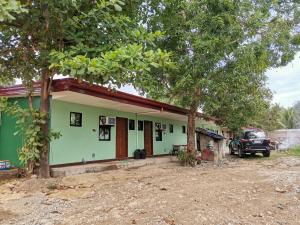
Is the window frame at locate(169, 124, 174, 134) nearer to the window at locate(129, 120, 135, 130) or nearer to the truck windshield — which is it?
the truck windshield

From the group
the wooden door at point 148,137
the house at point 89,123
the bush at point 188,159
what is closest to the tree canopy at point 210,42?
the bush at point 188,159

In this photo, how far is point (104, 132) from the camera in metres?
14.1

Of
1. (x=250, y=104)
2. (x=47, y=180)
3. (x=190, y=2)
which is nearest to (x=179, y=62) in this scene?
(x=190, y=2)

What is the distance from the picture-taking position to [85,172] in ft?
36.1

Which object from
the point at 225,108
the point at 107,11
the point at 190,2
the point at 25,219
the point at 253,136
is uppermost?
the point at 190,2

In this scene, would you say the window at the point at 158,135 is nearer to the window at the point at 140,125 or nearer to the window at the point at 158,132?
the window at the point at 158,132

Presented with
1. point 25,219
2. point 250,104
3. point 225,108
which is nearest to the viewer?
point 25,219

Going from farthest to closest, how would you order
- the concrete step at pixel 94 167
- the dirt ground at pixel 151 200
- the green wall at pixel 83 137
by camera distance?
the green wall at pixel 83 137
the concrete step at pixel 94 167
the dirt ground at pixel 151 200

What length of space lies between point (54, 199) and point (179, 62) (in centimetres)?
828

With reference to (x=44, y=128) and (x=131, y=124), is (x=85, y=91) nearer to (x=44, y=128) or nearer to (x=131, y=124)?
(x=44, y=128)

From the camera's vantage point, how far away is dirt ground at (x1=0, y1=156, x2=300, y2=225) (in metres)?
5.57

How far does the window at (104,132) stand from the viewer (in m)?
13.8

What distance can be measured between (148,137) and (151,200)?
1119 centimetres

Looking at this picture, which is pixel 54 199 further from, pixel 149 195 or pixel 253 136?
pixel 253 136
